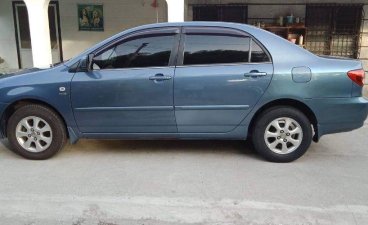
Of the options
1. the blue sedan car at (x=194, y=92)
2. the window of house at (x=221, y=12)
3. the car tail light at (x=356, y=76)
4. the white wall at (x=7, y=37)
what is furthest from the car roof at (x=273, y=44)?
the white wall at (x=7, y=37)

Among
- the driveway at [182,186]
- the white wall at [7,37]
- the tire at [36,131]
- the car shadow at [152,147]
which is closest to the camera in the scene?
the driveway at [182,186]

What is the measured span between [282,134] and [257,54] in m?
1.00

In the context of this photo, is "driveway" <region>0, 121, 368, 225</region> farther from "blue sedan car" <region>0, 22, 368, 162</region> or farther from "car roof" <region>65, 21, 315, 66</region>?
"car roof" <region>65, 21, 315, 66</region>

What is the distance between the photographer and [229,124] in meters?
4.48

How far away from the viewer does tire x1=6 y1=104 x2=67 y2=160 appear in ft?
14.9

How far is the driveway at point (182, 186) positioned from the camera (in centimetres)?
332

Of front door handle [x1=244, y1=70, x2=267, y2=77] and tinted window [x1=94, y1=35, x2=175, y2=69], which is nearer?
front door handle [x1=244, y1=70, x2=267, y2=77]

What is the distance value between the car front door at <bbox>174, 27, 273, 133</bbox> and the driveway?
594 millimetres

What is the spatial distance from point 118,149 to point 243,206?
7.14 ft

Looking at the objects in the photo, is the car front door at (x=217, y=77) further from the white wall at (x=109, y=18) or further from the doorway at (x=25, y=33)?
the doorway at (x=25, y=33)

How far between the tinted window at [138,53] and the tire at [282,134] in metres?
1.37

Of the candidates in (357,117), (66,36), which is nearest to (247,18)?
(66,36)

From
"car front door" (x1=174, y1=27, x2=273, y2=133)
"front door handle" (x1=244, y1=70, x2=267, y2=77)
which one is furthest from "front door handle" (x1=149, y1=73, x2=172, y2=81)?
"front door handle" (x1=244, y1=70, x2=267, y2=77)

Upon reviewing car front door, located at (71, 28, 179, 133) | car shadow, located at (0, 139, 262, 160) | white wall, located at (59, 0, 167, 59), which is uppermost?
white wall, located at (59, 0, 167, 59)
